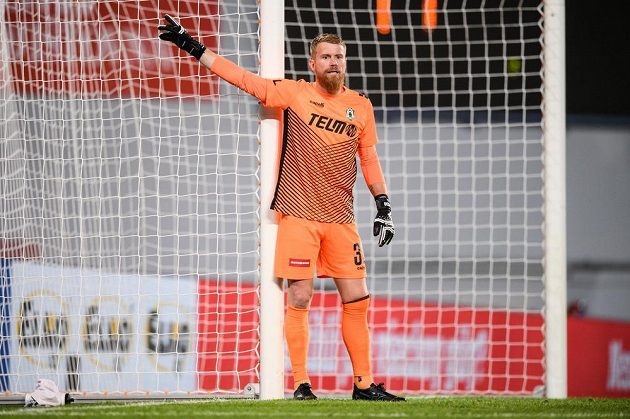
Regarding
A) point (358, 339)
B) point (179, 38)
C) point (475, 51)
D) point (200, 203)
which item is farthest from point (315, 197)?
point (475, 51)

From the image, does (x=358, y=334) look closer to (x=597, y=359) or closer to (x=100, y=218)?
(x=100, y=218)

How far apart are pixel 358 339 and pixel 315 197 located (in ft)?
2.32

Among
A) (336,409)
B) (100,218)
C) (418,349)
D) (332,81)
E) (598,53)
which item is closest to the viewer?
(336,409)

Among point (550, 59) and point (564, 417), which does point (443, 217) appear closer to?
point (550, 59)

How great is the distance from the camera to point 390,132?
13094 millimetres

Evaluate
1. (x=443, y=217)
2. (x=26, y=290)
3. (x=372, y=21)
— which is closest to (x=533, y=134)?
(x=443, y=217)

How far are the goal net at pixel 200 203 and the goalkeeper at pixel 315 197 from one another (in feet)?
1.11

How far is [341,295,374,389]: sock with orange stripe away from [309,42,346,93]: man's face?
40.9 inches

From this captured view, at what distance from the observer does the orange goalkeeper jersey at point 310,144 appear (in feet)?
16.2

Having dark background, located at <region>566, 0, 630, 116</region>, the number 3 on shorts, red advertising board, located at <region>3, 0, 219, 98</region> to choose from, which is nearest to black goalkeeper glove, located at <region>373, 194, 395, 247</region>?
the number 3 on shorts

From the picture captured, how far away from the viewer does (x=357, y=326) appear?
5008mm

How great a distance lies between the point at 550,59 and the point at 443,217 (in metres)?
7.61

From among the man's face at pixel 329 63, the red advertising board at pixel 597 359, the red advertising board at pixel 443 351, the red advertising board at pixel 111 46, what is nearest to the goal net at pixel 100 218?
the red advertising board at pixel 111 46

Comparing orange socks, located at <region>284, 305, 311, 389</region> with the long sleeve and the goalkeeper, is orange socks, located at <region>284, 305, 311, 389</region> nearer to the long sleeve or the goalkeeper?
the goalkeeper
